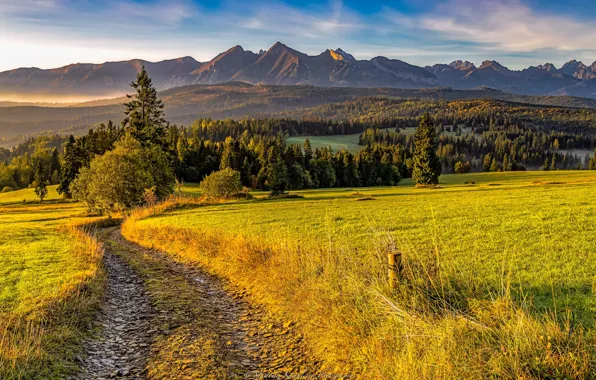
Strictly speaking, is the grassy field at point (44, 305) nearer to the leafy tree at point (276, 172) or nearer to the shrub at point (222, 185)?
the shrub at point (222, 185)

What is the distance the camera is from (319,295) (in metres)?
10.6

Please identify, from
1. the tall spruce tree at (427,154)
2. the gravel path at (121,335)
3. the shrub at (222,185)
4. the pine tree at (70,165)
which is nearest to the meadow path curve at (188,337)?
the gravel path at (121,335)

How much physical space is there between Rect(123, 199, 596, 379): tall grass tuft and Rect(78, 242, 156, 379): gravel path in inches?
151

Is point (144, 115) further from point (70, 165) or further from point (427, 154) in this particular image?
point (427, 154)

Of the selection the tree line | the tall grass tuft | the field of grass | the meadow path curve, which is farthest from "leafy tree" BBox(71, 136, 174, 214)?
the tall grass tuft

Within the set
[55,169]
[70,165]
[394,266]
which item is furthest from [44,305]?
[55,169]

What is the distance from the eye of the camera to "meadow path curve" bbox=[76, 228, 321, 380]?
8656 millimetres

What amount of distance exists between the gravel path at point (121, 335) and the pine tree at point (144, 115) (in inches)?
2123

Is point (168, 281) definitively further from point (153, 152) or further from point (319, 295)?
point (153, 152)

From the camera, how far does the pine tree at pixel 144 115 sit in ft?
214

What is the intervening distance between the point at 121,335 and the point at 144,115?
207 feet

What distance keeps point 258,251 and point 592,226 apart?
50.1 feet

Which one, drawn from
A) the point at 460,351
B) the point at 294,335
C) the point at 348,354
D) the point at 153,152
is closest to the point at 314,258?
the point at 294,335

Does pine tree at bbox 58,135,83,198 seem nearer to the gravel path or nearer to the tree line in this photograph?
the tree line
